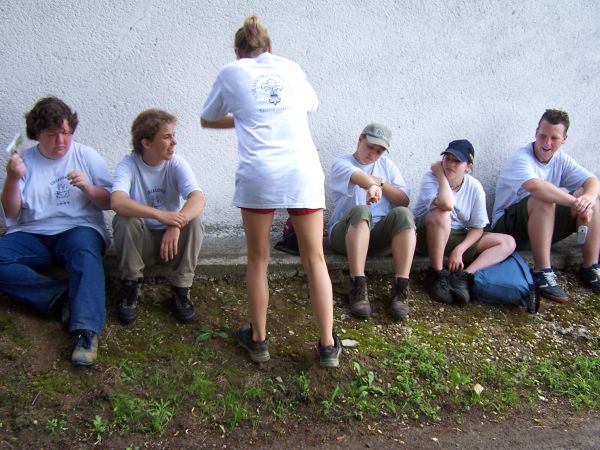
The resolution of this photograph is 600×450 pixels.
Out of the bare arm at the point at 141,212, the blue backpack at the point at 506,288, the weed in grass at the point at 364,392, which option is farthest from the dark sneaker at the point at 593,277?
the bare arm at the point at 141,212

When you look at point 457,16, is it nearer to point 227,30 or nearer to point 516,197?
point 516,197

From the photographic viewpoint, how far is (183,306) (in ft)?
11.0

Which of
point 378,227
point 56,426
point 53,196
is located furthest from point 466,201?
point 56,426

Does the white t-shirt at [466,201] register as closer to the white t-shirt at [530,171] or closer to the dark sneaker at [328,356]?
the white t-shirt at [530,171]

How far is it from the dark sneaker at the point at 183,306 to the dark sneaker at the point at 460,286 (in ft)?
6.06

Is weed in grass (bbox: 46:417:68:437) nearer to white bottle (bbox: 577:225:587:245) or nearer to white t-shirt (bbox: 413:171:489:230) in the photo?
white t-shirt (bbox: 413:171:489:230)

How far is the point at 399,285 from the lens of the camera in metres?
3.62

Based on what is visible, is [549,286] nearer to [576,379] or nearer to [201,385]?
[576,379]

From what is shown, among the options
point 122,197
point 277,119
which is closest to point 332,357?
point 277,119

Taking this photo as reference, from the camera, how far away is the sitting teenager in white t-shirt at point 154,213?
318 cm

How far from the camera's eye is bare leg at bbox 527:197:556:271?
4.03 meters

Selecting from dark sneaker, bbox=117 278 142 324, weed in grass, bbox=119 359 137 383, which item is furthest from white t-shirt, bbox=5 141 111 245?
weed in grass, bbox=119 359 137 383

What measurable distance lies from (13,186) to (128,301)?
961mm

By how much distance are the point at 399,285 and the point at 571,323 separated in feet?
4.36
